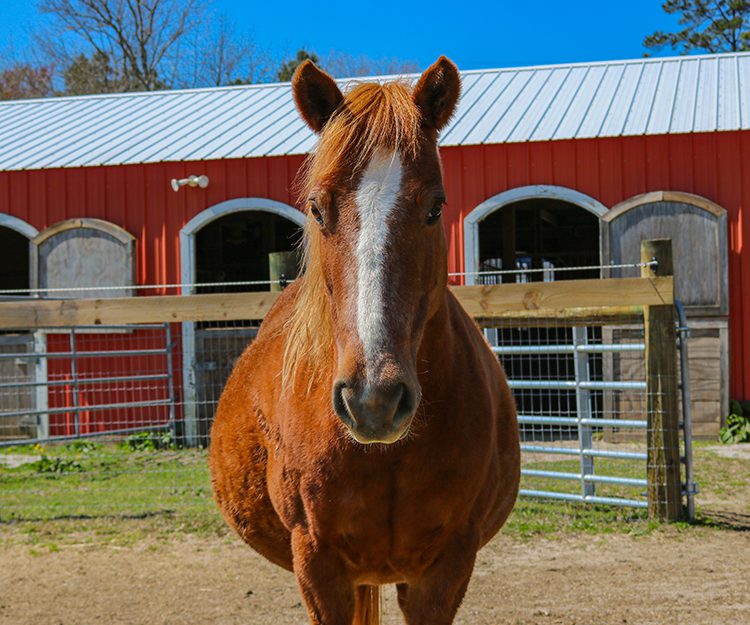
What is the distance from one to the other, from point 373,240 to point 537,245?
14.2 m

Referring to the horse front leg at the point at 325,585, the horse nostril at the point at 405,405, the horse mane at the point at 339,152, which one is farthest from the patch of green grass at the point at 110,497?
the horse nostril at the point at 405,405

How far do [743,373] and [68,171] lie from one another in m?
9.04

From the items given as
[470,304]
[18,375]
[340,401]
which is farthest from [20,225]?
[340,401]

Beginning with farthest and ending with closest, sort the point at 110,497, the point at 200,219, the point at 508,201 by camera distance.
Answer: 1. the point at 200,219
2. the point at 508,201
3. the point at 110,497

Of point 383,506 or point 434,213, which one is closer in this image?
point 434,213

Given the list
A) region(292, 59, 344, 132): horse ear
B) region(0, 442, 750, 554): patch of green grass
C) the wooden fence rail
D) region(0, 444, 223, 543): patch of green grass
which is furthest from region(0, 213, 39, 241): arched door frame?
region(292, 59, 344, 132): horse ear

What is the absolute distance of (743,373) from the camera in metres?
10.1

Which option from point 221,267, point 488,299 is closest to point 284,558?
point 488,299

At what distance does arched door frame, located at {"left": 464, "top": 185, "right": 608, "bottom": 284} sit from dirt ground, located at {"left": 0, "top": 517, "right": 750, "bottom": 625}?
530 cm

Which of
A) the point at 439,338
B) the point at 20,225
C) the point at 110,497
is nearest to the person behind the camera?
the point at 439,338

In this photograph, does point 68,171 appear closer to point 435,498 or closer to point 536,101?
point 536,101

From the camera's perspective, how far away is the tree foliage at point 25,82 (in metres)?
30.3

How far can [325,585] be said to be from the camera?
248 centimetres

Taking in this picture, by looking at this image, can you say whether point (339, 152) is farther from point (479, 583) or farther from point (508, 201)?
point (508, 201)
